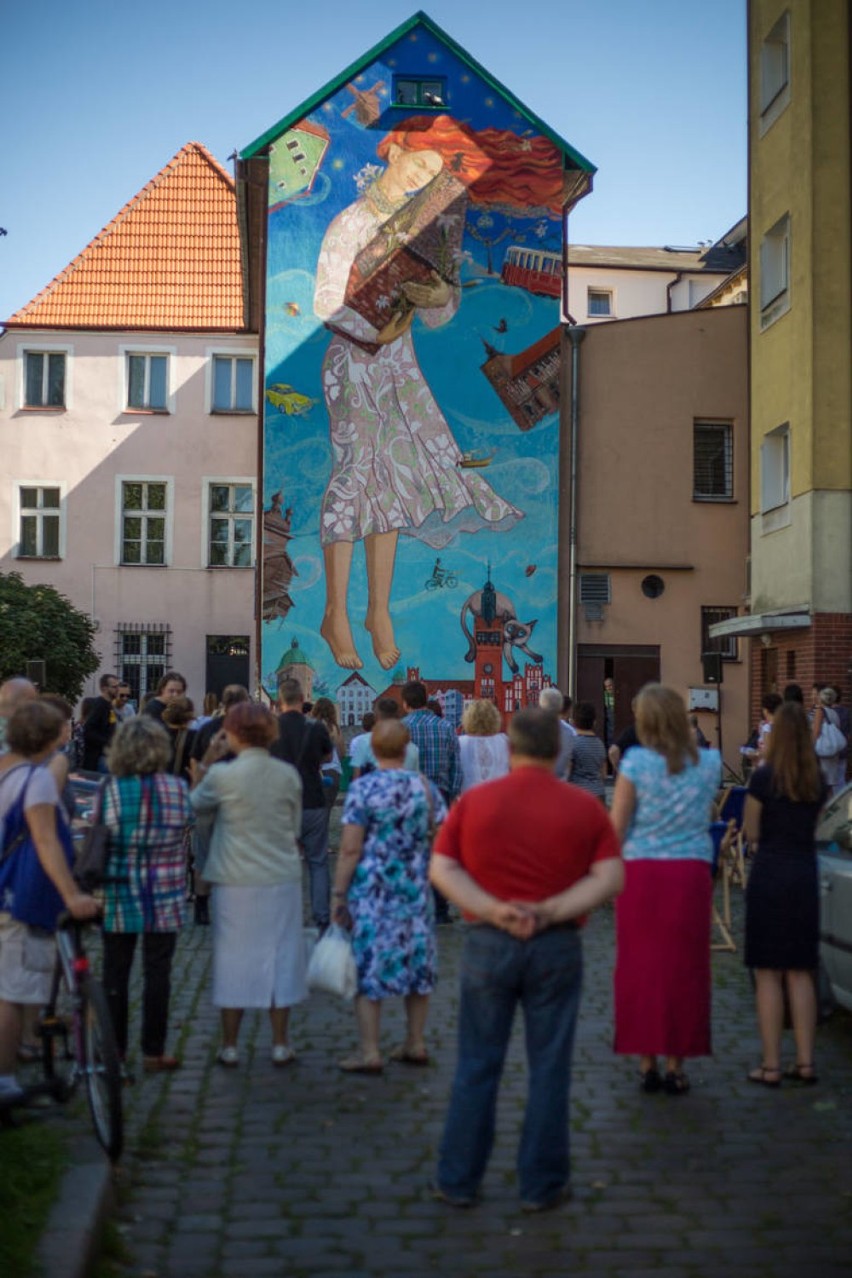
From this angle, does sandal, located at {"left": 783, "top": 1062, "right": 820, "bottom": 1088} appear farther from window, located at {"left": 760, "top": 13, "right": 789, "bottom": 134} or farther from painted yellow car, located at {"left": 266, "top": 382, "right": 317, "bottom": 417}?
painted yellow car, located at {"left": 266, "top": 382, "right": 317, "bottom": 417}

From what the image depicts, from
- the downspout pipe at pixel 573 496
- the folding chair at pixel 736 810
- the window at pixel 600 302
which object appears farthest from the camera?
the window at pixel 600 302

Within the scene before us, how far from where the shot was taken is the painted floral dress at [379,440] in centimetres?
2956

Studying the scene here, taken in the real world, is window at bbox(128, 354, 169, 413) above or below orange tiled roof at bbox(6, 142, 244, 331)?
below

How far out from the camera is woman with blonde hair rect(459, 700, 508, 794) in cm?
1249

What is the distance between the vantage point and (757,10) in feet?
85.9

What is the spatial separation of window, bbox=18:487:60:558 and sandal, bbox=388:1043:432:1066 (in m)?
31.7

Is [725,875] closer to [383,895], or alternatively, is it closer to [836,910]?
[836,910]

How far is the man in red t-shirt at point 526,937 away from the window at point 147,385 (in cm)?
3412

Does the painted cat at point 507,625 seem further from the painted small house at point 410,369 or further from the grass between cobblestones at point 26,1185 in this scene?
the grass between cobblestones at point 26,1185

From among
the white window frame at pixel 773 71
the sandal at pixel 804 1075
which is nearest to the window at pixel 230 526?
the white window frame at pixel 773 71

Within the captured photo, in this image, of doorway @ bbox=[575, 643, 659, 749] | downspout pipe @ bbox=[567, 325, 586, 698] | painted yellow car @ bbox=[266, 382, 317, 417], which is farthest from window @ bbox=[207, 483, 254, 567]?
doorway @ bbox=[575, 643, 659, 749]

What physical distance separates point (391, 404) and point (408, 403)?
326mm

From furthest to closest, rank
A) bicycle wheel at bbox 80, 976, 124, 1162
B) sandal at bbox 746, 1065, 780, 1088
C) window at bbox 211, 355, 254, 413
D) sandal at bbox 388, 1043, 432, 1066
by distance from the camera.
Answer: window at bbox 211, 355, 254, 413
sandal at bbox 388, 1043, 432, 1066
sandal at bbox 746, 1065, 780, 1088
bicycle wheel at bbox 80, 976, 124, 1162

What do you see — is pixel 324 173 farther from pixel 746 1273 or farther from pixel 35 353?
pixel 746 1273
